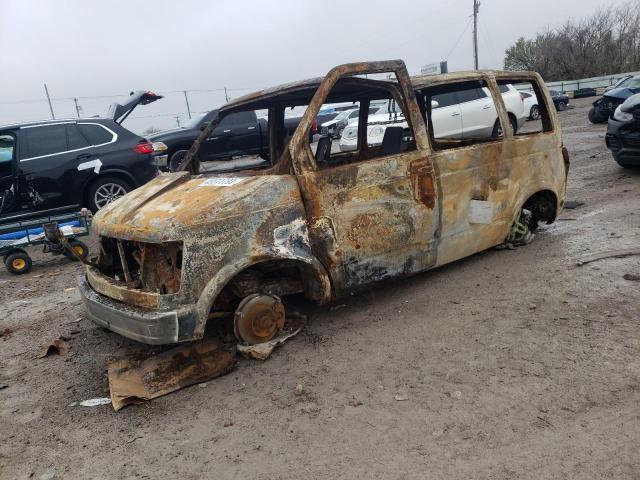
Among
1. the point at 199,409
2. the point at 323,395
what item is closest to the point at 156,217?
the point at 199,409

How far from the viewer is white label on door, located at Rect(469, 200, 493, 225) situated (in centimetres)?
429

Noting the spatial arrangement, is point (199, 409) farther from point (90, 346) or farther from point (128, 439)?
point (90, 346)

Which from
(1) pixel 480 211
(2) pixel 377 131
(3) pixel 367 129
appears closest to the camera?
(1) pixel 480 211

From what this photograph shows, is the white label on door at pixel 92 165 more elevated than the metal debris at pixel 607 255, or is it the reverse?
the white label on door at pixel 92 165

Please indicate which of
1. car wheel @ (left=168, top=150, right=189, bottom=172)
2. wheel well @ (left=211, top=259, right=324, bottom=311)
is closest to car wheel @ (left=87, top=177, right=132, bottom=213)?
car wheel @ (left=168, top=150, right=189, bottom=172)

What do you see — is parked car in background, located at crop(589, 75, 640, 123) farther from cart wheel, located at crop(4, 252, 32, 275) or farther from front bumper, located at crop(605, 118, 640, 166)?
cart wheel, located at crop(4, 252, 32, 275)

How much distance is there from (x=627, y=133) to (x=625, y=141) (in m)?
0.12

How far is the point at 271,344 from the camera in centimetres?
344

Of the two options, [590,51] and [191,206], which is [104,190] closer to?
[191,206]

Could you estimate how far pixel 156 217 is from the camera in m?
3.12

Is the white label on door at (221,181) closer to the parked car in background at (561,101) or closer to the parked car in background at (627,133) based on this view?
the parked car in background at (627,133)

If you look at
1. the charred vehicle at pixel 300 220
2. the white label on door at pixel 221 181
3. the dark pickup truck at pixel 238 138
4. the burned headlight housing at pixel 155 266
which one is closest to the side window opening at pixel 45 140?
the dark pickup truck at pixel 238 138

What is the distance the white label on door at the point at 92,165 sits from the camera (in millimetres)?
7453

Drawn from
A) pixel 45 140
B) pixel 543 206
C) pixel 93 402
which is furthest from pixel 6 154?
pixel 543 206
